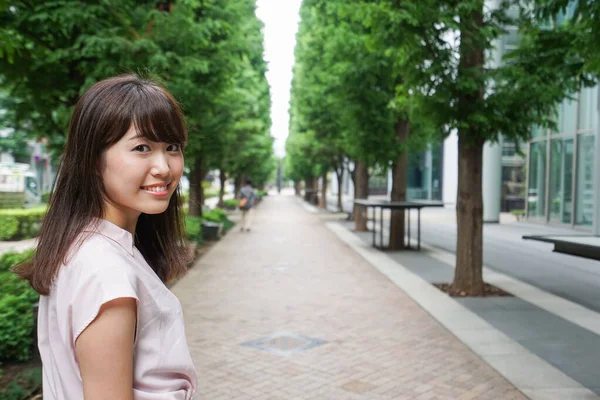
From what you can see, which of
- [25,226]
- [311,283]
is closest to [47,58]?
[311,283]

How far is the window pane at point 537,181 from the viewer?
2442 cm

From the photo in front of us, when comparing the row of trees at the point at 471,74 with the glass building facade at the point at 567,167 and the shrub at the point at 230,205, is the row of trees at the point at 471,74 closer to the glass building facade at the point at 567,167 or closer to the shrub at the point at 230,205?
the glass building facade at the point at 567,167

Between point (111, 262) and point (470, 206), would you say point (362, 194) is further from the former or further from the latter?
point (111, 262)

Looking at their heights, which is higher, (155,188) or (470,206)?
(155,188)

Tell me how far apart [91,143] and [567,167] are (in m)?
23.3

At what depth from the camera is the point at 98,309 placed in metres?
1.14

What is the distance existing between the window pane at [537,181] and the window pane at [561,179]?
86 centimetres

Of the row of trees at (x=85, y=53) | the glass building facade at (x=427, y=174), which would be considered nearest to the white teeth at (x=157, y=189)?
the row of trees at (x=85, y=53)

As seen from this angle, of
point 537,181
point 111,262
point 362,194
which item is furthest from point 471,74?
point 537,181

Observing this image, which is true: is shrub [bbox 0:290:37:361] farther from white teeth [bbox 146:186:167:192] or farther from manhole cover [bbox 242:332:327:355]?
white teeth [bbox 146:186:167:192]

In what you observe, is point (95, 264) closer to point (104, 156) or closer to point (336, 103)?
point (104, 156)

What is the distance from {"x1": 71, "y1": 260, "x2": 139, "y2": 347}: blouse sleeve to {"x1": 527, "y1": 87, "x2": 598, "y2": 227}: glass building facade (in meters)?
20.1

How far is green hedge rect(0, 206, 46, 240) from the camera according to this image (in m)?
16.6

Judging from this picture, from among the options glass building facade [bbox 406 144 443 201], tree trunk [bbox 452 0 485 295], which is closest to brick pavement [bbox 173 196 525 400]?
tree trunk [bbox 452 0 485 295]
